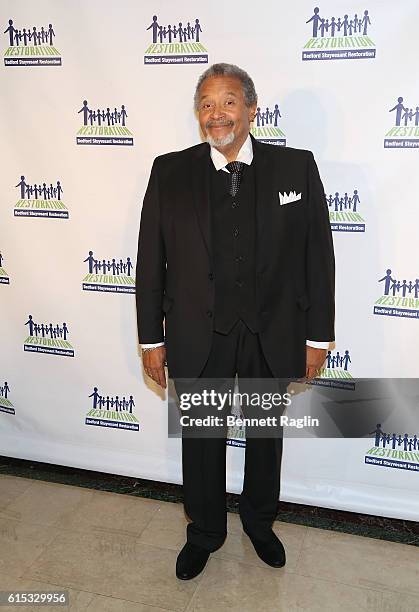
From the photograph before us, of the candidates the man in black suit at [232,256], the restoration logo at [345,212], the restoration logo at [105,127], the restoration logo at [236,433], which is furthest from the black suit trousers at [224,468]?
the restoration logo at [105,127]

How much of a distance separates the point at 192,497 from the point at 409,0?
198cm

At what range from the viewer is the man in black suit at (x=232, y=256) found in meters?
2.07

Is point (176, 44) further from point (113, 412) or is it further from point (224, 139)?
point (113, 412)

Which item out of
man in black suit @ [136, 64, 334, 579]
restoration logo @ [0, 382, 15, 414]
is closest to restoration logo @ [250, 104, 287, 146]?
man in black suit @ [136, 64, 334, 579]

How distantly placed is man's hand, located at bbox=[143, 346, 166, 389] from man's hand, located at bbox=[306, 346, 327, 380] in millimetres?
519

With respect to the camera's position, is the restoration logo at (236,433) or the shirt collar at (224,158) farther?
the restoration logo at (236,433)

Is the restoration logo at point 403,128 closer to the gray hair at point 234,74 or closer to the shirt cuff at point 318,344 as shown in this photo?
the gray hair at point 234,74

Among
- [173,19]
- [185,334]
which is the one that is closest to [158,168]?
[185,334]

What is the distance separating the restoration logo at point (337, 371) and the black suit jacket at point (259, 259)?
0.53 m

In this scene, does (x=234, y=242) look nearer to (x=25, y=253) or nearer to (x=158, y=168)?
(x=158, y=168)

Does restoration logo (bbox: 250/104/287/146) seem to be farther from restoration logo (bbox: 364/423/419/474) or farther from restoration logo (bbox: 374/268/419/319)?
restoration logo (bbox: 364/423/419/474)

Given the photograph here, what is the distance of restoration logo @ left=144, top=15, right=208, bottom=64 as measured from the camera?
2.54 metres

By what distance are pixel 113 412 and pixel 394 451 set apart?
51.9 inches

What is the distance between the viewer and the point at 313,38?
2.42 metres
